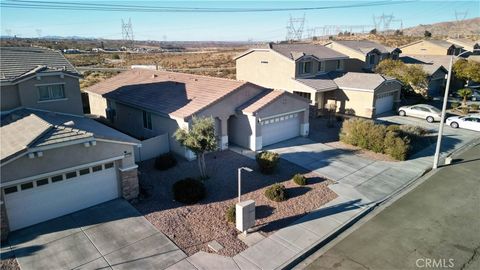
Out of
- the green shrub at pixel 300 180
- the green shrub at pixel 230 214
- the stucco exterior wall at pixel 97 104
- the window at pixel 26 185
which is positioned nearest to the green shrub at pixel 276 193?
the green shrub at pixel 300 180

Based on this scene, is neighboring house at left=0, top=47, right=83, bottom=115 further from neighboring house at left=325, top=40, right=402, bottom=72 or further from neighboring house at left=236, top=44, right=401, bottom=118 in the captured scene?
neighboring house at left=325, top=40, right=402, bottom=72

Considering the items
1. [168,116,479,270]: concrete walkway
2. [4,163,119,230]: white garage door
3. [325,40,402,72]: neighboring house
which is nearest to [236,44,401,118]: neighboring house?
[325,40,402,72]: neighboring house

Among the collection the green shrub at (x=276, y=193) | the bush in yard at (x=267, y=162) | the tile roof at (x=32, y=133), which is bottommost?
the green shrub at (x=276, y=193)

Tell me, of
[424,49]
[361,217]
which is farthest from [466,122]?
[424,49]

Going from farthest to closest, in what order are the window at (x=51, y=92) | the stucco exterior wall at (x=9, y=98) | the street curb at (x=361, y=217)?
the window at (x=51, y=92) → the stucco exterior wall at (x=9, y=98) → the street curb at (x=361, y=217)

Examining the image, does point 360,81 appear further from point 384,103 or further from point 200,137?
point 200,137

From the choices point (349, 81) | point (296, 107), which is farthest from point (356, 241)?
point (349, 81)

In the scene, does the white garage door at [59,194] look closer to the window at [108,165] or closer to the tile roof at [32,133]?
the window at [108,165]
